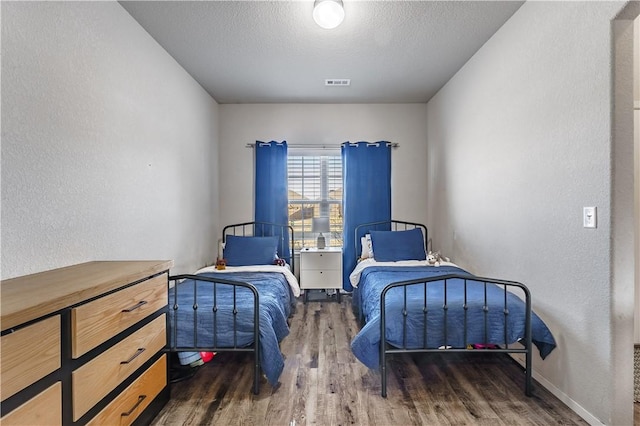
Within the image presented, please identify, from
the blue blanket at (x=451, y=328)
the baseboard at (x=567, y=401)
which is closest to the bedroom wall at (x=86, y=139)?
the blue blanket at (x=451, y=328)

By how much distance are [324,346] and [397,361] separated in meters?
0.60

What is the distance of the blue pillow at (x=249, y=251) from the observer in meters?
3.40

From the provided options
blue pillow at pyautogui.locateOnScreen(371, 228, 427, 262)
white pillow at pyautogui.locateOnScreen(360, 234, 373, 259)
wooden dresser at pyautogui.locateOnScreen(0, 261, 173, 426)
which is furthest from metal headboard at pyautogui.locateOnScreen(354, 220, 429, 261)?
wooden dresser at pyautogui.locateOnScreen(0, 261, 173, 426)

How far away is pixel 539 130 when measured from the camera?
2.05m

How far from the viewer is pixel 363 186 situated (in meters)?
4.12

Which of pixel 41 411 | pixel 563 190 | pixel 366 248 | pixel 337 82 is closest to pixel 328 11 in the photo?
pixel 337 82

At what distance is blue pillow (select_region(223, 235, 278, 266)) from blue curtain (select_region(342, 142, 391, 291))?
1.08 m

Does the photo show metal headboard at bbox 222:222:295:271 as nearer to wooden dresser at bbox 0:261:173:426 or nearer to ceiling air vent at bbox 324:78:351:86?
ceiling air vent at bbox 324:78:351:86

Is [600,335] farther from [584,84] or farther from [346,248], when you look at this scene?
[346,248]

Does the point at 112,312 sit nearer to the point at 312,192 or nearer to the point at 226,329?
the point at 226,329

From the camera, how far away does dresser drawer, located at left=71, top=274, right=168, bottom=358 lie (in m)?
1.17

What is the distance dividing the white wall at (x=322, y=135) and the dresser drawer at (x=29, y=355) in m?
3.17

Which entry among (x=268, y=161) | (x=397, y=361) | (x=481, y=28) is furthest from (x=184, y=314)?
(x=481, y=28)

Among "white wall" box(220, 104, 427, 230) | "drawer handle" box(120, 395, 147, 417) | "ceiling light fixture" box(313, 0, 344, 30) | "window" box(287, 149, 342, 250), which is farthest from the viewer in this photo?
"window" box(287, 149, 342, 250)
